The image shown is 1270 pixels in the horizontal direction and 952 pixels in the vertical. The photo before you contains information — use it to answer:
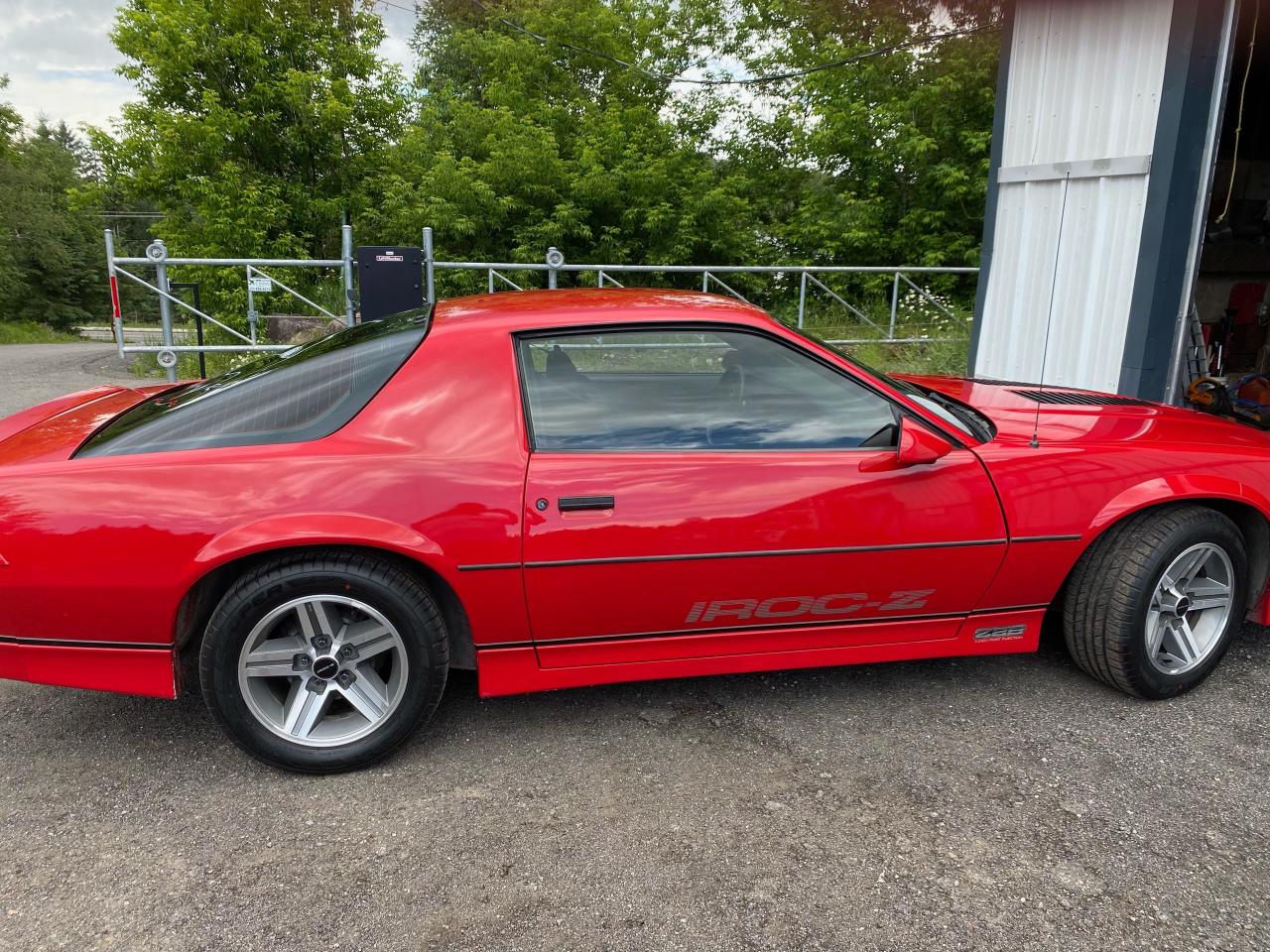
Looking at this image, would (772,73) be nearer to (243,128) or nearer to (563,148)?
(563,148)

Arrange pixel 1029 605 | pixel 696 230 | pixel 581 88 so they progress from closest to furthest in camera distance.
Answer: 1. pixel 1029 605
2. pixel 696 230
3. pixel 581 88

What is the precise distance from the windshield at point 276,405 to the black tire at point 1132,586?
2412 mm

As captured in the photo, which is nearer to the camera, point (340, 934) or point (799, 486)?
point (340, 934)

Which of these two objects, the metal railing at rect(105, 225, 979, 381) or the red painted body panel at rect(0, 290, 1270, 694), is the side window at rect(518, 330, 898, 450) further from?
the metal railing at rect(105, 225, 979, 381)

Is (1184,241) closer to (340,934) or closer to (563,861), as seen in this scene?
(563,861)

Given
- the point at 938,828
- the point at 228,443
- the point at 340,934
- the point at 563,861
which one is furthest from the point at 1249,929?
the point at 228,443

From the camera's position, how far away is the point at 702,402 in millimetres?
2877

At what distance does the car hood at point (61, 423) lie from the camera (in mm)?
Answer: 2584

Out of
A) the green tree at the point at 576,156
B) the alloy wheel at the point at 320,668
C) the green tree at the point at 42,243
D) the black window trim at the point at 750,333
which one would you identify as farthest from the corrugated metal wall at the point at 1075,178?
the green tree at the point at 42,243

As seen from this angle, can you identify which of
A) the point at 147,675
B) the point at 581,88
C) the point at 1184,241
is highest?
the point at 581,88

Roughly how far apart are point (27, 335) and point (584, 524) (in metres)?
35.7

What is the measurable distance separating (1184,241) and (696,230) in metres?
10.7

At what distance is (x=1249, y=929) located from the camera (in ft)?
6.64

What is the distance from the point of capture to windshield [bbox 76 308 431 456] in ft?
8.43
